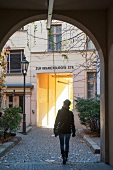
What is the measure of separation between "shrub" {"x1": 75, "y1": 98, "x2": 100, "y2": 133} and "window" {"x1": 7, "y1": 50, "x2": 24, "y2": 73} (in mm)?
8918

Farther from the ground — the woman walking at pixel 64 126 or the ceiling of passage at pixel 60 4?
the ceiling of passage at pixel 60 4

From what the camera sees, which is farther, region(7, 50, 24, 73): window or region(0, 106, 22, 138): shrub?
region(7, 50, 24, 73): window

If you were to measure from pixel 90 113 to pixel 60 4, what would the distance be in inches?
327

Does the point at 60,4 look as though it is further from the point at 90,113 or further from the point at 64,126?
the point at 90,113

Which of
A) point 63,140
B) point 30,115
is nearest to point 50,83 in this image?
point 30,115

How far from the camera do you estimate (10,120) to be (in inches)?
525

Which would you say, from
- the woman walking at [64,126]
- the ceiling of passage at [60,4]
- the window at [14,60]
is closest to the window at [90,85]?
the window at [14,60]

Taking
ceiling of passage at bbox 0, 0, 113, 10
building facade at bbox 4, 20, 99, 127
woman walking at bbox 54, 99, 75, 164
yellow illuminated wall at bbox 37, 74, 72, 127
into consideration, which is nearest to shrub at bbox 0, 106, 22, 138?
woman walking at bbox 54, 99, 75, 164

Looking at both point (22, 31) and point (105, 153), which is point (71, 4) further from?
point (22, 31)

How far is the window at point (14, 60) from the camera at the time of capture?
928 inches

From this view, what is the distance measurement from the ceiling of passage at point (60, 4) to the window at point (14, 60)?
16.0 meters

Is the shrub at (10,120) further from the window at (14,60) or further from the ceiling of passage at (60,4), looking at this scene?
the window at (14,60)

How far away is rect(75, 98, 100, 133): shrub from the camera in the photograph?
1473 cm

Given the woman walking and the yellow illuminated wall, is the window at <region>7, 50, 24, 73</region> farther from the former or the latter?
the woman walking
